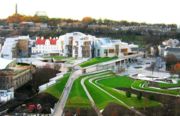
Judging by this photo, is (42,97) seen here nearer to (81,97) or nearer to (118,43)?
(81,97)

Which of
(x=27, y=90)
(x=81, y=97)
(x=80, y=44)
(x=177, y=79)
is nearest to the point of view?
(x=81, y=97)

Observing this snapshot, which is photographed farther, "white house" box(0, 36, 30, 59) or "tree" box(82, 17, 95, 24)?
"tree" box(82, 17, 95, 24)

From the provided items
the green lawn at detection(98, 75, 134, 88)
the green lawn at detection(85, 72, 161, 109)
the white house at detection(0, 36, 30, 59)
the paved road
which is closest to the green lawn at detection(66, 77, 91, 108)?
the paved road

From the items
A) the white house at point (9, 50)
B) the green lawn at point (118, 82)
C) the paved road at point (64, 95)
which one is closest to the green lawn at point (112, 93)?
the green lawn at point (118, 82)

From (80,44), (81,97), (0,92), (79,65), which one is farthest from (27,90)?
(80,44)

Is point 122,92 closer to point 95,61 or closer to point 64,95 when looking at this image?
point 64,95

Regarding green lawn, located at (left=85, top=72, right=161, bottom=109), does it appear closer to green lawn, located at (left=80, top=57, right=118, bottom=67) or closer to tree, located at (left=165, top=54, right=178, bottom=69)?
green lawn, located at (left=80, top=57, right=118, bottom=67)
